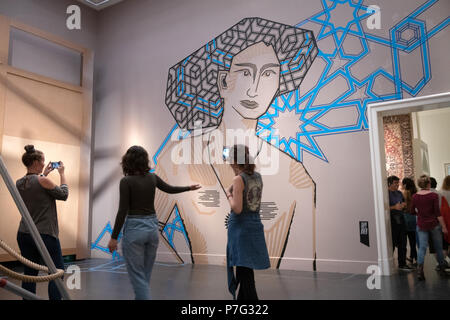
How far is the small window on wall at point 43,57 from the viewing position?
626 centimetres

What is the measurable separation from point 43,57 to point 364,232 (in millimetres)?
5993

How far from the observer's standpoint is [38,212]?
2.69 metres

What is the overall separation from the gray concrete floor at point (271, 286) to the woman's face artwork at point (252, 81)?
7.85 feet

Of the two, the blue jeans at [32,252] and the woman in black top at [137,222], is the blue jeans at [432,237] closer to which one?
the woman in black top at [137,222]

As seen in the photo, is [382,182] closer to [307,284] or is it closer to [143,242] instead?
[307,284]

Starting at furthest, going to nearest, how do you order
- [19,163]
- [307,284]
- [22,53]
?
[22,53], [19,163], [307,284]

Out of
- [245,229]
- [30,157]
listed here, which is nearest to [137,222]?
[245,229]

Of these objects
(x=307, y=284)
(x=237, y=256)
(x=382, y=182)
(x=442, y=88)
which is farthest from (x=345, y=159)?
(x=237, y=256)

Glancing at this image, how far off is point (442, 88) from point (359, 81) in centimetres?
95

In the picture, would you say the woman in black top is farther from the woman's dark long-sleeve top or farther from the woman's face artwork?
the woman's face artwork

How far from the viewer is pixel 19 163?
583 centimetres

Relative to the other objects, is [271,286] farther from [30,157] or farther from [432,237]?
[30,157]

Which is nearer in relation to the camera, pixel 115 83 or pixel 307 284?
pixel 307 284

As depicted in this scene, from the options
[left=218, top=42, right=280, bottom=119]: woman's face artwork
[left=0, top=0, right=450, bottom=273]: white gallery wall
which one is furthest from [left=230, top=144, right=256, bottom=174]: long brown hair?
[left=218, top=42, right=280, bottom=119]: woman's face artwork
